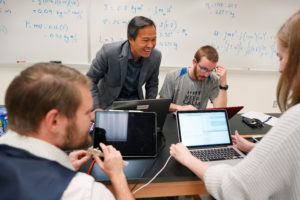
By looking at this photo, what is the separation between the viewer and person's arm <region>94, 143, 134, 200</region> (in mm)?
747

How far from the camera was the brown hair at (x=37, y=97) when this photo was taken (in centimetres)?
58

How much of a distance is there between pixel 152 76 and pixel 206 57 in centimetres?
50

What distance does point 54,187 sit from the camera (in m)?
0.48

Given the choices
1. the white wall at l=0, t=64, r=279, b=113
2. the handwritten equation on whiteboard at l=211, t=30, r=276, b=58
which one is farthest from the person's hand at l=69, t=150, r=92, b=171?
the handwritten equation on whiteboard at l=211, t=30, r=276, b=58

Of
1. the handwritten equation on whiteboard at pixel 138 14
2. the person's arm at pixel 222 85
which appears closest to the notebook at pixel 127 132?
the person's arm at pixel 222 85

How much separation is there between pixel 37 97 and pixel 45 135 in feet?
0.40

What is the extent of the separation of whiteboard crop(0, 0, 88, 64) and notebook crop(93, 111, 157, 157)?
1.79 m

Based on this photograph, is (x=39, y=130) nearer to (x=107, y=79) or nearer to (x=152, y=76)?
(x=107, y=79)

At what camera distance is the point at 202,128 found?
109cm

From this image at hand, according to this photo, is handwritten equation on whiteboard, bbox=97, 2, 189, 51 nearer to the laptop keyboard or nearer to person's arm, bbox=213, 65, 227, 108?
A: person's arm, bbox=213, 65, 227, 108

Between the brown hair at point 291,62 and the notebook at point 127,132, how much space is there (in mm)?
569

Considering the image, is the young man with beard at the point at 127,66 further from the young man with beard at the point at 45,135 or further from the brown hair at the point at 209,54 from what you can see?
the young man with beard at the point at 45,135

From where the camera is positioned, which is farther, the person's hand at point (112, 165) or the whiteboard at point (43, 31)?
the whiteboard at point (43, 31)

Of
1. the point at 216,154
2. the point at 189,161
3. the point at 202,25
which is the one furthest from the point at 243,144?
the point at 202,25
